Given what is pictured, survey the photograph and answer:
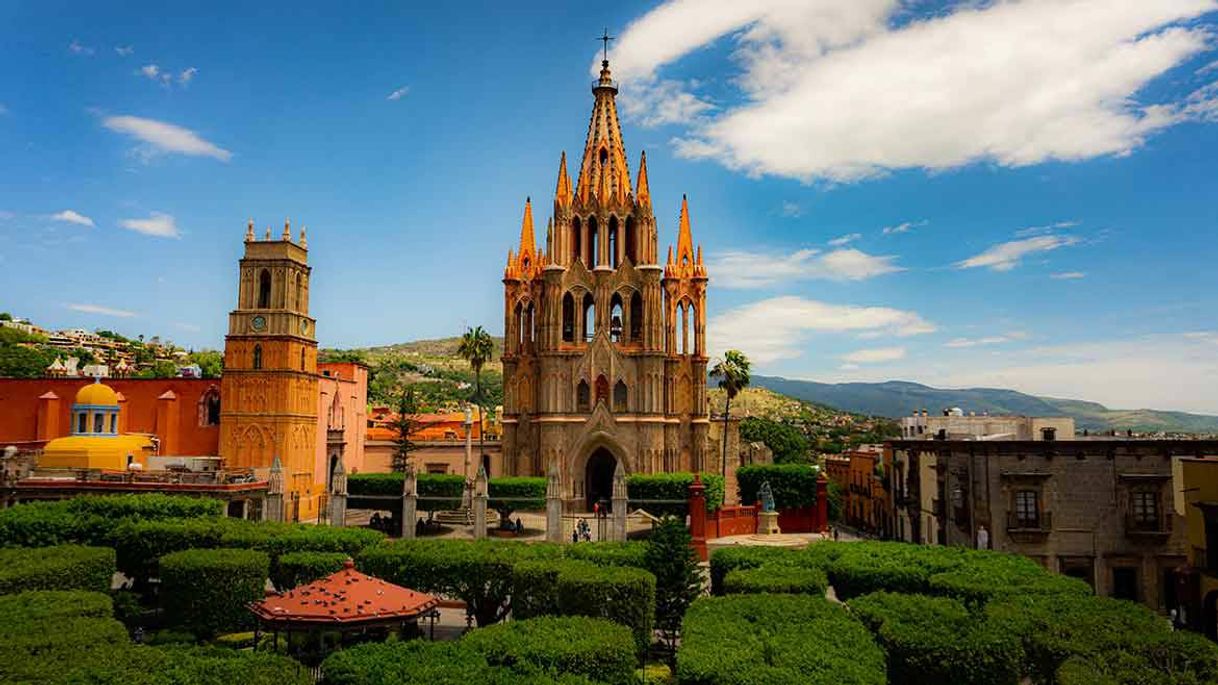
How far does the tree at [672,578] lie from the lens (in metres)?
26.3

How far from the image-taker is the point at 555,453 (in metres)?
55.4

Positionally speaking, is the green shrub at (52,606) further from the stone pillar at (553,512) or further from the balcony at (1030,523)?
the balcony at (1030,523)

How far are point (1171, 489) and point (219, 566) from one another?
35.5 meters

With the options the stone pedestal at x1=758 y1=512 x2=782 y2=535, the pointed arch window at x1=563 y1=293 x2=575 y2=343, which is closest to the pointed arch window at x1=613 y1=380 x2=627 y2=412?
the pointed arch window at x1=563 y1=293 x2=575 y2=343

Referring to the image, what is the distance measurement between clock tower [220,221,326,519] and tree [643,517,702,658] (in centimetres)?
3106

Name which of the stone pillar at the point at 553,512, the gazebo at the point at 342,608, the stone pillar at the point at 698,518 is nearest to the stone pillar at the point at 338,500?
the stone pillar at the point at 553,512

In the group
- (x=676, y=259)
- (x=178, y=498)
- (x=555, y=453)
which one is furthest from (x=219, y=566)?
(x=676, y=259)

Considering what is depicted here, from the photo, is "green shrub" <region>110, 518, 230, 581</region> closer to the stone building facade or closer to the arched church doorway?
the arched church doorway

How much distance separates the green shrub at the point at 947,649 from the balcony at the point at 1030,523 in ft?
54.3

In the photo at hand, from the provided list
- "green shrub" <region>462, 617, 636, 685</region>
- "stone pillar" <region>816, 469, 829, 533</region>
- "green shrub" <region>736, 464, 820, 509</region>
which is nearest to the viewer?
"green shrub" <region>462, 617, 636, 685</region>

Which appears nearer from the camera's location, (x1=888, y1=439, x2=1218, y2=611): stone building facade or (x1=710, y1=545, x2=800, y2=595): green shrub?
(x1=710, y1=545, x2=800, y2=595): green shrub

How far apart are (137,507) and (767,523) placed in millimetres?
30810

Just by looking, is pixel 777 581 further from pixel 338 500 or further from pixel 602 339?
pixel 602 339

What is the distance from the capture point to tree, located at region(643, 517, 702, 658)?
26.3 meters
